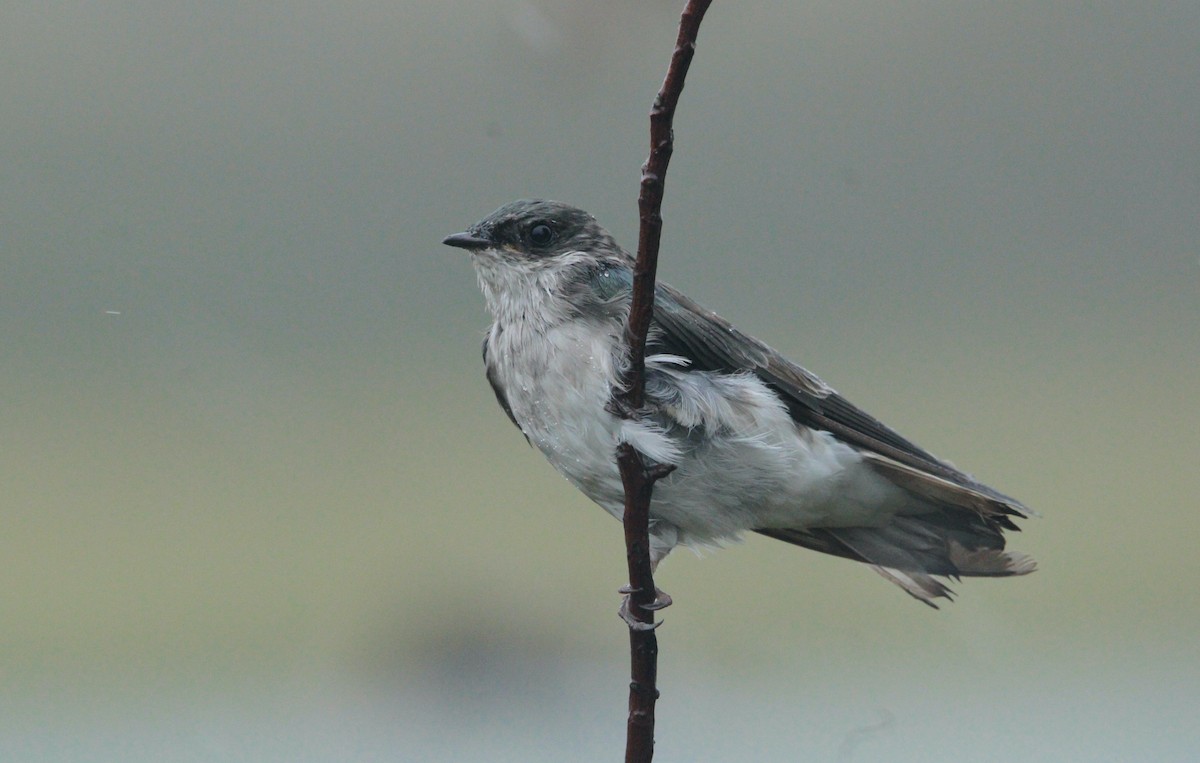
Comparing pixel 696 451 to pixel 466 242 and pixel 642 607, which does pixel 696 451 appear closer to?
pixel 642 607

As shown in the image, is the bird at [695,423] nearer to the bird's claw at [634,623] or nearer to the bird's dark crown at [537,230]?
the bird's dark crown at [537,230]

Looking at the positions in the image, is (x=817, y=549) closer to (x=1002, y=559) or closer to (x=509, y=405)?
(x=1002, y=559)

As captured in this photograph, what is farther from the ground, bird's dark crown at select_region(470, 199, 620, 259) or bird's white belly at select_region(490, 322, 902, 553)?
bird's dark crown at select_region(470, 199, 620, 259)

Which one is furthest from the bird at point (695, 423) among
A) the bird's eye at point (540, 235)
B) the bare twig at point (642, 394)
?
the bare twig at point (642, 394)

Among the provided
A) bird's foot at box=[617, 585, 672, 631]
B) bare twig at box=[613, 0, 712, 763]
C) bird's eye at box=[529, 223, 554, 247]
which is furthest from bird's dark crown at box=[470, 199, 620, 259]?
bird's foot at box=[617, 585, 672, 631]

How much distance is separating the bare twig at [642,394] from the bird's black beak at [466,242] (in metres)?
0.52

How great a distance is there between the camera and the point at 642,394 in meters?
1.89

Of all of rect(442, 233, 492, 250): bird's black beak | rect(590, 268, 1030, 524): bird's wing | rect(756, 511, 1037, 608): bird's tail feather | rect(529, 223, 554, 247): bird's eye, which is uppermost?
rect(529, 223, 554, 247): bird's eye

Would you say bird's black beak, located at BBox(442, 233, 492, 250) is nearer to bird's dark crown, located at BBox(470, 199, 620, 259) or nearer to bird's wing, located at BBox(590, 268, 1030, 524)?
bird's dark crown, located at BBox(470, 199, 620, 259)

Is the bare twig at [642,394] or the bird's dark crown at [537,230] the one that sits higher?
the bird's dark crown at [537,230]

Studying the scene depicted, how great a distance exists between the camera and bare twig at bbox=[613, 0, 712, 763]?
1.48m

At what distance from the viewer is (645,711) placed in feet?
6.09

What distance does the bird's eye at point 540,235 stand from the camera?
2.41 meters

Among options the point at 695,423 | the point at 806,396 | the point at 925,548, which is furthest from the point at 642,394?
the point at 925,548
